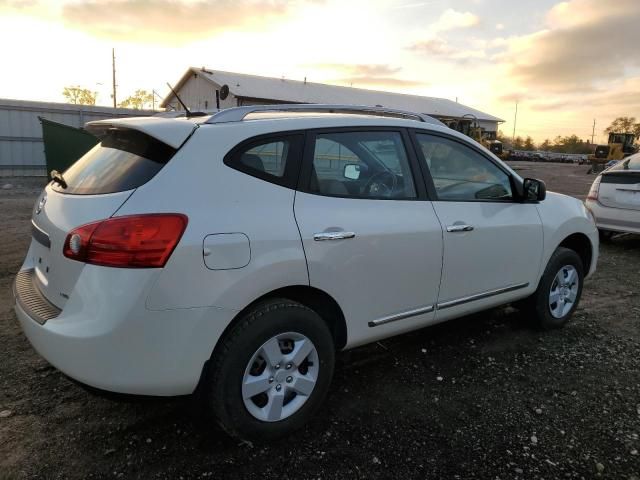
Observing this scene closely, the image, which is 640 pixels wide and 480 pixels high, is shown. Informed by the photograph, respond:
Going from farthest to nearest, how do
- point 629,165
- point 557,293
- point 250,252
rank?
point 629,165 → point 557,293 → point 250,252

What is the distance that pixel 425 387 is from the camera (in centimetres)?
329

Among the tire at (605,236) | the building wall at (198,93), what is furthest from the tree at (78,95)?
the tire at (605,236)

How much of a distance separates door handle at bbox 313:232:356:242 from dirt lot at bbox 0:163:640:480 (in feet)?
3.42

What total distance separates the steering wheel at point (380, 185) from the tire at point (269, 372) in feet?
2.74

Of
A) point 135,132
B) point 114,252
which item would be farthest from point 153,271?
point 135,132

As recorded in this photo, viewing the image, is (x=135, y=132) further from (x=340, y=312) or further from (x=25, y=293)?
(x=340, y=312)

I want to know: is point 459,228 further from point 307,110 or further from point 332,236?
point 307,110

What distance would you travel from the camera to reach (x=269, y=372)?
2525mm

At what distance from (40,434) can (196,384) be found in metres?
1.04

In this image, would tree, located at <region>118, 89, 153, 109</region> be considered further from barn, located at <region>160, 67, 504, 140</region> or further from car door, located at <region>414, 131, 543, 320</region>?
car door, located at <region>414, 131, 543, 320</region>

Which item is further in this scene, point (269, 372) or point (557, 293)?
point (557, 293)

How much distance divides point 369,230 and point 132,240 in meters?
1.27

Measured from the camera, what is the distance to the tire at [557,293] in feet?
13.4

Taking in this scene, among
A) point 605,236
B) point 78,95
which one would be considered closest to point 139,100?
point 78,95
